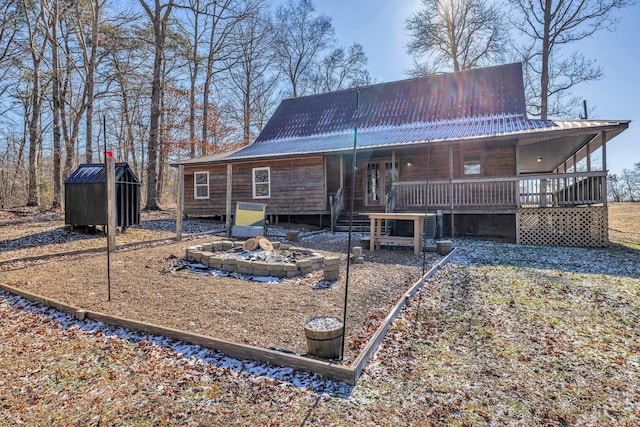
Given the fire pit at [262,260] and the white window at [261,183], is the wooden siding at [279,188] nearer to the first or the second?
the white window at [261,183]

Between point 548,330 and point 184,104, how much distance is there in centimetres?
2429

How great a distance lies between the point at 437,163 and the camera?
45.0 feet

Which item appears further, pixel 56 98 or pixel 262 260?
pixel 56 98

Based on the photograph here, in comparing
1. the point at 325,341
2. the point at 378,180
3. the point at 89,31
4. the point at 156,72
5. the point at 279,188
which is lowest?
the point at 325,341

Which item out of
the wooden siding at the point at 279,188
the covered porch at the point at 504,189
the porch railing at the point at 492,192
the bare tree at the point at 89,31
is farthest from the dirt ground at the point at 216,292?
the bare tree at the point at 89,31

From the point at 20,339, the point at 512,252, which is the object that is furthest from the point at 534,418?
the point at 512,252

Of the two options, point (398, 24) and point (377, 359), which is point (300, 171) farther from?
point (398, 24)

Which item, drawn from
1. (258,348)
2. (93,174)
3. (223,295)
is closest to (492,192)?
(223,295)

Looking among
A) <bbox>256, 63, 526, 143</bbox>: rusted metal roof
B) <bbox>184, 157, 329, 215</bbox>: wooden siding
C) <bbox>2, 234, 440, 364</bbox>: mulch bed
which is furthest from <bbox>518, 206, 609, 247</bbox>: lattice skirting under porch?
<bbox>184, 157, 329, 215</bbox>: wooden siding

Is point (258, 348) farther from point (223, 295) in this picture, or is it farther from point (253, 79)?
point (253, 79)

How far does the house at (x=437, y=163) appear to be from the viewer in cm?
1019

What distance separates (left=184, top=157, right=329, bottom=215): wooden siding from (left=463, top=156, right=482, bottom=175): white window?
5.66m

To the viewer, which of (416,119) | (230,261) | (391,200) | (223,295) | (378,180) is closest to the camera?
(223,295)

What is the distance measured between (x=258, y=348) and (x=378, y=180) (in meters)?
12.4
